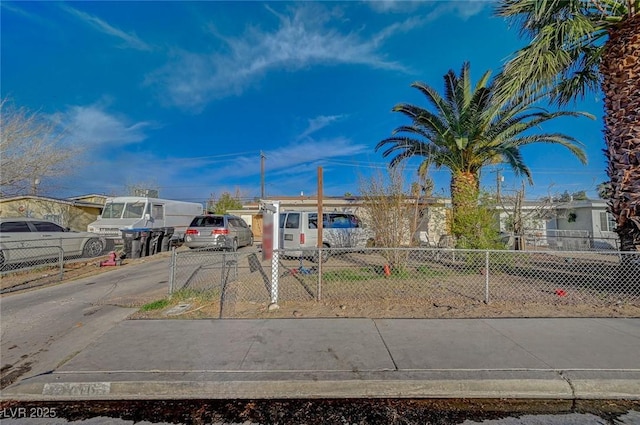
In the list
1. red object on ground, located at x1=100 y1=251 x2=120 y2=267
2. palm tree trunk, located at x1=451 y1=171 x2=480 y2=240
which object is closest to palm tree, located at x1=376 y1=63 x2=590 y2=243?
palm tree trunk, located at x1=451 y1=171 x2=480 y2=240

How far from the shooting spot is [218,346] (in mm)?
4172

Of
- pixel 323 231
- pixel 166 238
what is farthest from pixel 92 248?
pixel 323 231

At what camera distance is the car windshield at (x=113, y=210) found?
15.4 metres

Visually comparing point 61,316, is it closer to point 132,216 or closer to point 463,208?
point 463,208

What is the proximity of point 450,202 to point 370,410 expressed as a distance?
8.38 m

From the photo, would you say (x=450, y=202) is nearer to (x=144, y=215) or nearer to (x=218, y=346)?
(x=218, y=346)

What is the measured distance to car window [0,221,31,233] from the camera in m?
9.93

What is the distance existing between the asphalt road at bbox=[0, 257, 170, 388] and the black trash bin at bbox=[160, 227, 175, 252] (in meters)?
6.31

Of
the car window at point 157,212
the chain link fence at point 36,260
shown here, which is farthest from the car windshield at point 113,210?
the chain link fence at point 36,260

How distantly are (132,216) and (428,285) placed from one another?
1415 cm

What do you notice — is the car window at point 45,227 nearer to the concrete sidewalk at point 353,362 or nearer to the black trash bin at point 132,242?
the black trash bin at point 132,242

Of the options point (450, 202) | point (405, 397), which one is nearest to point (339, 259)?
point (450, 202)

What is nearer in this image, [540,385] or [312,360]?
[540,385]

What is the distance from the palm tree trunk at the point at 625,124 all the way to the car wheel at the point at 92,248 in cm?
1682
